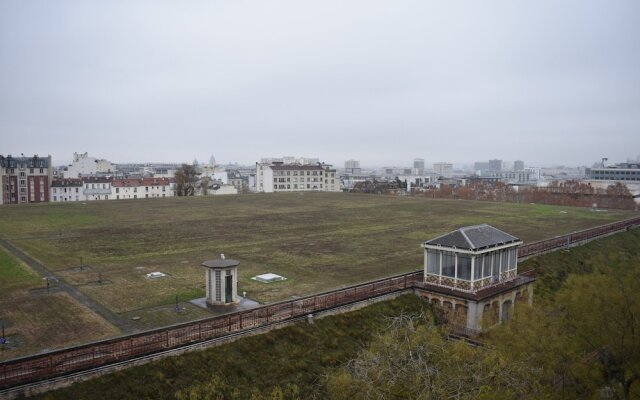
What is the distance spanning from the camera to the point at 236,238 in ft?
148

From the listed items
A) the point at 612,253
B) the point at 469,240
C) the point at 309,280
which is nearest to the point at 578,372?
the point at 469,240

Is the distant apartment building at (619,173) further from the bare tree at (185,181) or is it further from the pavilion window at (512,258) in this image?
the pavilion window at (512,258)

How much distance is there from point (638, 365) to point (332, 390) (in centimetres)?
1186

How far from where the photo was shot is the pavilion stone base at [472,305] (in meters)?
25.5

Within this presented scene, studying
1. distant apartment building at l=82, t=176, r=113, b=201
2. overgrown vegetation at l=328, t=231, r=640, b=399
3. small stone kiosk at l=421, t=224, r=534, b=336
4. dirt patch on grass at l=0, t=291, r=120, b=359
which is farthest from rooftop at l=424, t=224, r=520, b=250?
→ distant apartment building at l=82, t=176, r=113, b=201

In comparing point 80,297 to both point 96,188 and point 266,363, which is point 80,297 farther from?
point 96,188

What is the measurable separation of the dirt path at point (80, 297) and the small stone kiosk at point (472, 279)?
49.2ft

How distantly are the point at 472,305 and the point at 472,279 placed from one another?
142cm

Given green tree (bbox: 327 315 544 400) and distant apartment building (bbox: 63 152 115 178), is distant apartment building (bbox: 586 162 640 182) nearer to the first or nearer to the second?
green tree (bbox: 327 315 544 400)

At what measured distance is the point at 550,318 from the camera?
21.0 meters

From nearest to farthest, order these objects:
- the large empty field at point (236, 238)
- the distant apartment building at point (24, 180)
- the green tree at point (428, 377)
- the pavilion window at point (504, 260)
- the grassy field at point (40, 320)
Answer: the green tree at point (428, 377) → the grassy field at point (40, 320) → the large empty field at point (236, 238) → the pavilion window at point (504, 260) → the distant apartment building at point (24, 180)

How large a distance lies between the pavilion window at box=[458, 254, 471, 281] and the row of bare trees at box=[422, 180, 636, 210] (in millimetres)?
62731

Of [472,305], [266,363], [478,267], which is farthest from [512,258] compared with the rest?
[266,363]

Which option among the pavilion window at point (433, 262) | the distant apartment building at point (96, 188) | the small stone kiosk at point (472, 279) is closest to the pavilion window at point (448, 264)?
the small stone kiosk at point (472, 279)
